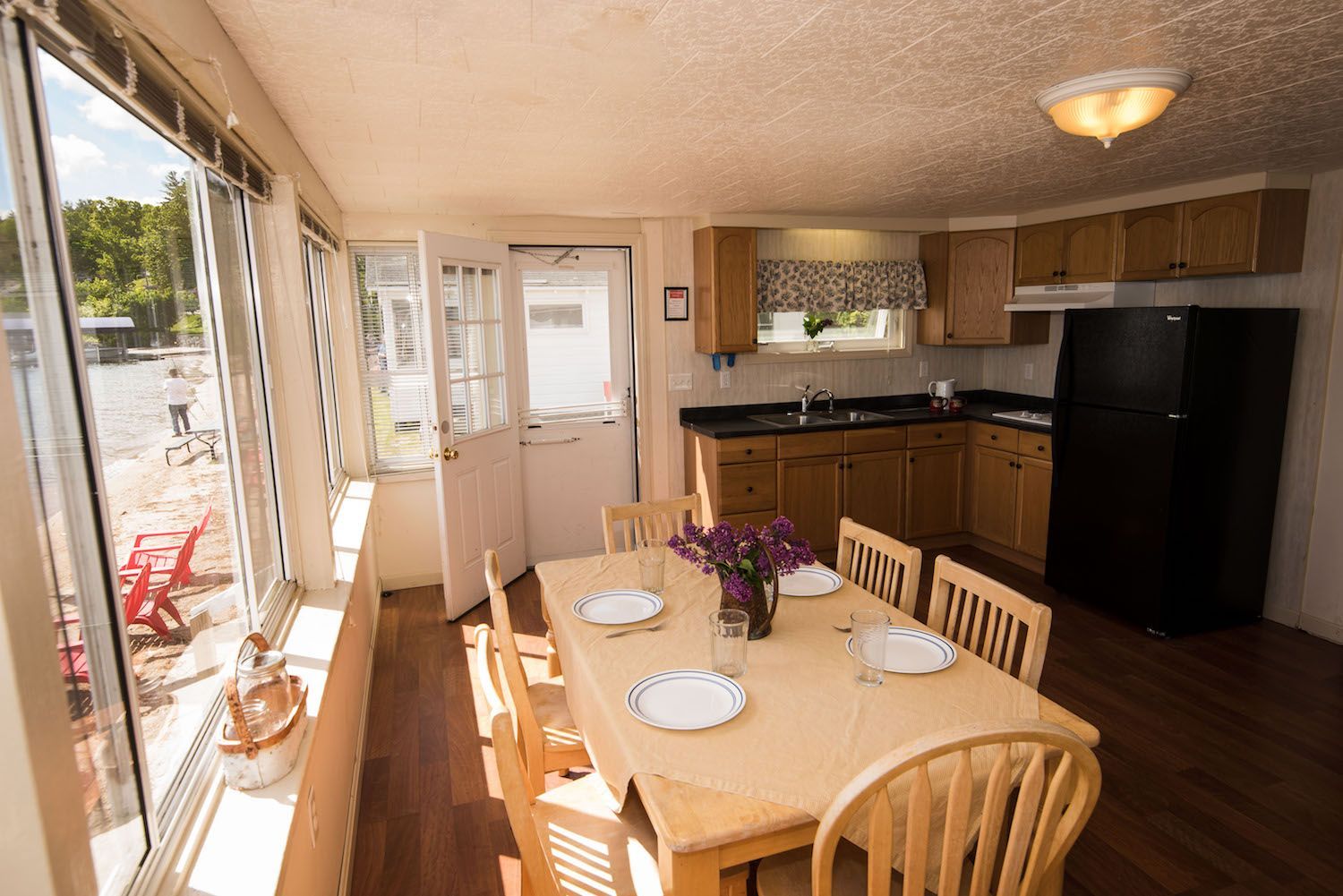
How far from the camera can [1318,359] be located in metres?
3.57

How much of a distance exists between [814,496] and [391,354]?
273cm

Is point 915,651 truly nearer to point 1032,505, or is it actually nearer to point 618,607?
point 618,607

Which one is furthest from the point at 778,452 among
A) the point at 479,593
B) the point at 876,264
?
the point at 479,593

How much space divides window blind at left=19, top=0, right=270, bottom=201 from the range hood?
4.16 metres

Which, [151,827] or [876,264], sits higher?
[876,264]

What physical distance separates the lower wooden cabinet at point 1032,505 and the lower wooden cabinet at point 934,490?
463 millimetres

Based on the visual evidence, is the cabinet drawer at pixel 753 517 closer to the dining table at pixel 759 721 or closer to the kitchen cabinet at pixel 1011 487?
the kitchen cabinet at pixel 1011 487

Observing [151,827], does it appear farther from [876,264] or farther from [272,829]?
[876,264]

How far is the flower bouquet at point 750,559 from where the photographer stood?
1.90 m

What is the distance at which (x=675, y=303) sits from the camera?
15.6ft

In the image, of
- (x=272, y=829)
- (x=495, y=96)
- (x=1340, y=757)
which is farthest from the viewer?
(x=1340, y=757)

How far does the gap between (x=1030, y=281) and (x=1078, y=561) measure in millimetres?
1842

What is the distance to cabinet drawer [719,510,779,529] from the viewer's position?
4.48 metres

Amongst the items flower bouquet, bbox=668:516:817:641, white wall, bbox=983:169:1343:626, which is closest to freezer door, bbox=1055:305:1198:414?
white wall, bbox=983:169:1343:626
